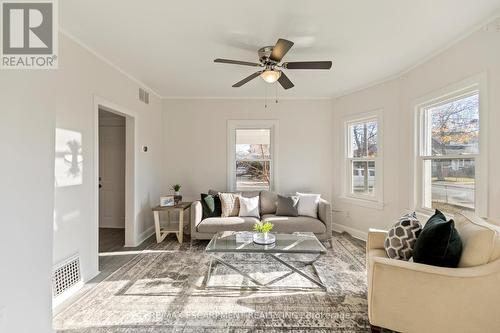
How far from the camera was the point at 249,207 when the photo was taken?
406cm

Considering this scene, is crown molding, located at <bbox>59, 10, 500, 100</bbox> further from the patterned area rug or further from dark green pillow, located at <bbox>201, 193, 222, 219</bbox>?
the patterned area rug

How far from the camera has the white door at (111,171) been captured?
4.84 metres

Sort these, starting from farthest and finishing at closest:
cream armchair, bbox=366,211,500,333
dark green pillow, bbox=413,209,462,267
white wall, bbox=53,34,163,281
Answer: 1. white wall, bbox=53,34,163,281
2. dark green pillow, bbox=413,209,462,267
3. cream armchair, bbox=366,211,500,333

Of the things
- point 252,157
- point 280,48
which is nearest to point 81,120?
point 280,48

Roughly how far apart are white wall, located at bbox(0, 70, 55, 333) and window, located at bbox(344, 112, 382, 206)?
419 cm

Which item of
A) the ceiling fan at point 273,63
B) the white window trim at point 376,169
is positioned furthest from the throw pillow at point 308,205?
the ceiling fan at point 273,63

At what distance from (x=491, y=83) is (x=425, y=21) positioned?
2.82 feet

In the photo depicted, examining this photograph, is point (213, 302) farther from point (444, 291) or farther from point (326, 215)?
point (326, 215)

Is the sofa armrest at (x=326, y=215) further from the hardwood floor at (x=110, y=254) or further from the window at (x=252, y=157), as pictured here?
the hardwood floor at (x=110, y=254)

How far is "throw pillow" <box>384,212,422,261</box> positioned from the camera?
1.98 metres

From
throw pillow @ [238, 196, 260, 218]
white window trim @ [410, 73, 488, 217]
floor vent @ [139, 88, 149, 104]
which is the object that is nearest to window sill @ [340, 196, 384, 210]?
white window trim @ [410, 73, 488, 217]

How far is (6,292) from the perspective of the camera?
140cm

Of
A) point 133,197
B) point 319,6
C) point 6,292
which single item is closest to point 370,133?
point 319,6

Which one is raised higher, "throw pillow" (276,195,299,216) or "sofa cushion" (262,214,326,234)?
"throw pillow" (276,195,299,216)
